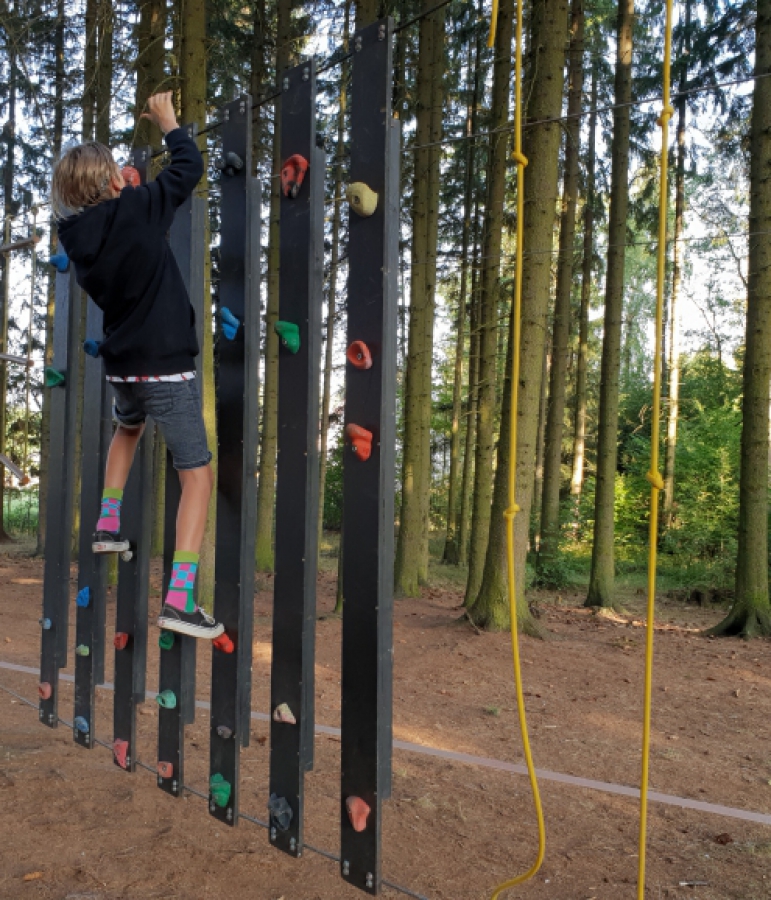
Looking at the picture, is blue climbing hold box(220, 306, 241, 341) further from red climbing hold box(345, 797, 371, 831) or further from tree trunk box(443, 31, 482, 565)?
tree trunk box(443, 31, 482, 565)

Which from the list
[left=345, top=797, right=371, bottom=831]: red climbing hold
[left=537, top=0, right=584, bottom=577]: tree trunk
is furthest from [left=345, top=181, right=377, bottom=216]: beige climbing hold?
[left=537, top=0, right=584, bottom=577]: tree trunk

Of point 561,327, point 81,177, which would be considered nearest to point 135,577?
point 81,177

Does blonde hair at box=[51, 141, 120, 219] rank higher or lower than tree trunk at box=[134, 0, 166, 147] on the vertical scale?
lower

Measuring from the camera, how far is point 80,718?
11.5 feet

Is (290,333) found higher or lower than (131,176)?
lower

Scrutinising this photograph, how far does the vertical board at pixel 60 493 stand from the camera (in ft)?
12.2

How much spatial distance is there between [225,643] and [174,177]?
149 cm

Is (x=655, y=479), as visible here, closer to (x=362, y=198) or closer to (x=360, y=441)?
(x=360, y=441)

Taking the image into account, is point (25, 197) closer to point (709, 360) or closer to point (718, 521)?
point (718, 521)

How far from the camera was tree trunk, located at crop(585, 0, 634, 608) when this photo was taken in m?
10.5

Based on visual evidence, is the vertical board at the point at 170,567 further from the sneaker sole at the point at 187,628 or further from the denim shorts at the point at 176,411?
the sneaker sole at the point at 187,628

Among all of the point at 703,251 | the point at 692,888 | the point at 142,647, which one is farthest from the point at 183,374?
the point at 703,251

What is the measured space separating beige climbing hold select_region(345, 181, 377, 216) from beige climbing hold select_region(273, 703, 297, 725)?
1454mm

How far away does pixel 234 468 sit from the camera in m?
2.65
